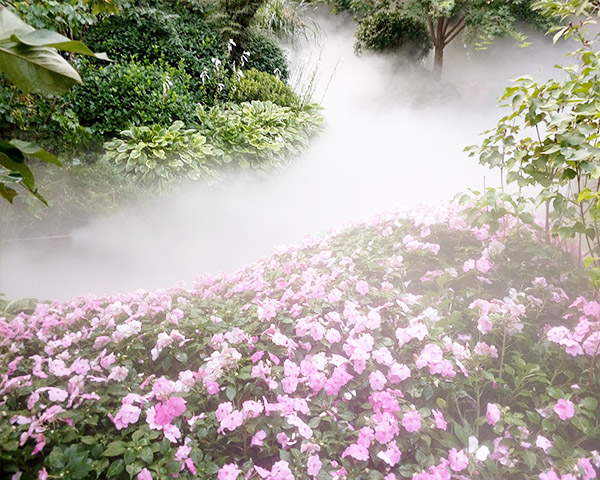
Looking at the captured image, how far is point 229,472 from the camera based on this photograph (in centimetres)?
114

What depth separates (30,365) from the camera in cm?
146

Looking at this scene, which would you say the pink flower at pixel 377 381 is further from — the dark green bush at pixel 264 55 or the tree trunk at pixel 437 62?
the tree trunk at pixel 437 62

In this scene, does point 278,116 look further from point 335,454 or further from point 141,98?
point 335,454

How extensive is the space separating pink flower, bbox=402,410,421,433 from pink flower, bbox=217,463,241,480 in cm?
50

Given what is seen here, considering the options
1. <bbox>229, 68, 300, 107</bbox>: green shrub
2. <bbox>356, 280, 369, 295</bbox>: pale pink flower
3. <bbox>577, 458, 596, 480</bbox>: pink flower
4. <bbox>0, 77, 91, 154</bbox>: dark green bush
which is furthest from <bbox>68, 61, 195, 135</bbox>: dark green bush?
<bbox>577, 458, 596, 480</bbox>: pink flower

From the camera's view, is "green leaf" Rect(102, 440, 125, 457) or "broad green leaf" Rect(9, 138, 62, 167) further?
"green leaf" Rect(102, 440, 125, 457)

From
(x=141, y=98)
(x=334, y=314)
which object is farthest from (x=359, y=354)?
(x=141, y=98)

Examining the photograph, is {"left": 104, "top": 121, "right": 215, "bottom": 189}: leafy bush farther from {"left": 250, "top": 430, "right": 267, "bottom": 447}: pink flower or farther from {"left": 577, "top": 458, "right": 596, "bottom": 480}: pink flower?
{"left": 577, "top": 458, "right": 596, "bottom": 480}: pink flower

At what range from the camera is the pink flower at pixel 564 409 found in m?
1.28

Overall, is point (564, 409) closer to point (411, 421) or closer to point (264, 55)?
point (411, 421)

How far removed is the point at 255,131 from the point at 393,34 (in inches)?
279

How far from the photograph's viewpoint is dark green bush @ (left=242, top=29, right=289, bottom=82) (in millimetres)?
6176

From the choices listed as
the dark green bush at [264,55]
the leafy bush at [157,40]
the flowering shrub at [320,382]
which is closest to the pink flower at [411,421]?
the flowering shrub at [320,382]

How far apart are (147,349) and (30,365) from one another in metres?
0.38
